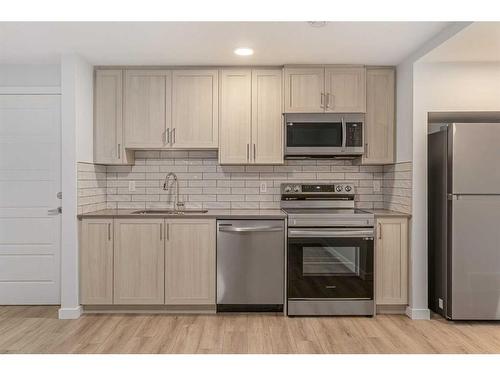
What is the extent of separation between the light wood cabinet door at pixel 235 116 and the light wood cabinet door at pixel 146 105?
0.51m

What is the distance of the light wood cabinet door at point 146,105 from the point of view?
3992mm

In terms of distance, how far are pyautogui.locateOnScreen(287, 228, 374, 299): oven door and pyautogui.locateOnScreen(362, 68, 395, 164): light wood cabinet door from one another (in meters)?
0.80

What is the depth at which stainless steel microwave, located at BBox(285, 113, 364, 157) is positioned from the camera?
3.96 metres

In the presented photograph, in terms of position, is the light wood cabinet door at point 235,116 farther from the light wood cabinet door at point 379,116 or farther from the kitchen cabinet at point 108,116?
the light wood cabinet door at point 379,116

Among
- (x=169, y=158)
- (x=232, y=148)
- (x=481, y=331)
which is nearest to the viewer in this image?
(x=481, y=331)

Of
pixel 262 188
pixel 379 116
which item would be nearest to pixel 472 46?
pixel 379 116

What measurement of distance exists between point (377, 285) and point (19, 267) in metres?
3.30

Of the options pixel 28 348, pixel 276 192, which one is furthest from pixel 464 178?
pixel 28 348

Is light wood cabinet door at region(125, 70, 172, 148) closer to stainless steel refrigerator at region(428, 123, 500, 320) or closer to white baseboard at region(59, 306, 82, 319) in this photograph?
white baseboard at region(59, 306, 82, 319)

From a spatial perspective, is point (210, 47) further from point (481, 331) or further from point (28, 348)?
point (481, 331)

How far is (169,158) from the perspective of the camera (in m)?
4.31

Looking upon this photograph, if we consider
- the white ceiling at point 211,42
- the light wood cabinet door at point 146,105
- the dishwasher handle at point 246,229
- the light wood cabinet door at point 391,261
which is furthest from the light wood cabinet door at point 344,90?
the light wood cabinet door at point 146,105

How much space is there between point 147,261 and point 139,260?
7cm

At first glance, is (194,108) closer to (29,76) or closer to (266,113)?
(266,113)
